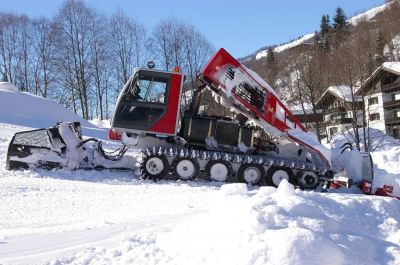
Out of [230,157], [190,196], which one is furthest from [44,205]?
[230,157]

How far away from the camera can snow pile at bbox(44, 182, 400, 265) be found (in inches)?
171

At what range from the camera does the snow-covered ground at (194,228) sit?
4.43 metres

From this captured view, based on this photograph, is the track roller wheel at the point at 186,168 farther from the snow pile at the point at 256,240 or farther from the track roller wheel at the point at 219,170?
the snow pile at the point at 256,240

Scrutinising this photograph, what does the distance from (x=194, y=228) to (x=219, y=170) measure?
6106 millimetres

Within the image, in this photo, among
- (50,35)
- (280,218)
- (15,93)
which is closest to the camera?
(280,218)

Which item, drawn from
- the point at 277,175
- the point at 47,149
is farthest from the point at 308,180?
the point at 47,149

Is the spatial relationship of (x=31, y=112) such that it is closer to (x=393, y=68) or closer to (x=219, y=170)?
(x=219, y=170)

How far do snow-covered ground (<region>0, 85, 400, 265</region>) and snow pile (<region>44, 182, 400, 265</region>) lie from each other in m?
0.01

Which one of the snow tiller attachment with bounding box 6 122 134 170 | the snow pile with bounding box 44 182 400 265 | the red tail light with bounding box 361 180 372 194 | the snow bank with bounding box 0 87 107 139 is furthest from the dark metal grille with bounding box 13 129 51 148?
the snow bank with bounding box 0 87 107 139

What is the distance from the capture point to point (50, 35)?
5025cm

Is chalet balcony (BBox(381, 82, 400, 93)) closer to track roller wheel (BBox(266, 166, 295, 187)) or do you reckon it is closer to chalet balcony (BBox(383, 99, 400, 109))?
chalet balcony (BBox(383, 99, 400, 109))

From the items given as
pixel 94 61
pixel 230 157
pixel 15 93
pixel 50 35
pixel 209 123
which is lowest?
pixel 230 157

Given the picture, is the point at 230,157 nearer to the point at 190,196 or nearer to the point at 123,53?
the point at 190,196

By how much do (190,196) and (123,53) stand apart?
4107cm
